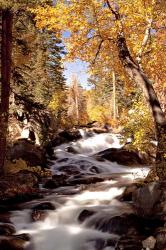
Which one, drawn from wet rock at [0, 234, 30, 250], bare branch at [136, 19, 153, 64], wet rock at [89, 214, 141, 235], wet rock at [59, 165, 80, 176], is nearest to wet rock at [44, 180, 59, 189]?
wet rock at [59, 165, 80, 176]

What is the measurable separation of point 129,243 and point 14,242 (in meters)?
3.18

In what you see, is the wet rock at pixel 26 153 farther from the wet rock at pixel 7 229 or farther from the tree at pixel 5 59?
the wet rock at pixel 7 229

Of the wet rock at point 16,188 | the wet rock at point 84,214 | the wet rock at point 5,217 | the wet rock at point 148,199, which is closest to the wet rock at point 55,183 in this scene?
the wet rock at point 16,188

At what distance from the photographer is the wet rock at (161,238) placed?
9461mm

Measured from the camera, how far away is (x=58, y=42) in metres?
41.0

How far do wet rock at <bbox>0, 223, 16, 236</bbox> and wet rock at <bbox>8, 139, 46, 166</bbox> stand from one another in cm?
927

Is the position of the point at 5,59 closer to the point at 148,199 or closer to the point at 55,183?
the point at 55,183

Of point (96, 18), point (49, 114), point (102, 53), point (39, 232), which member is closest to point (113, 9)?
point (96, 18)

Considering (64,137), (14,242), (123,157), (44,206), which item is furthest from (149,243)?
(64,137)

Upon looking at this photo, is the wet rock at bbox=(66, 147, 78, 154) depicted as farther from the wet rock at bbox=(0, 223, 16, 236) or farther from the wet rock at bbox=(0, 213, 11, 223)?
the wet rock at bbox=(0, 223, 16, 236)

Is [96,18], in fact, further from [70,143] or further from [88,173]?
[70,143]

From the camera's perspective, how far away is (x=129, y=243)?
1011cm

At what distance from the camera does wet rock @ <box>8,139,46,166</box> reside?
2189cm

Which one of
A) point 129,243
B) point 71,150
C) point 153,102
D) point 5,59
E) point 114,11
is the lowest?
point 129,243
